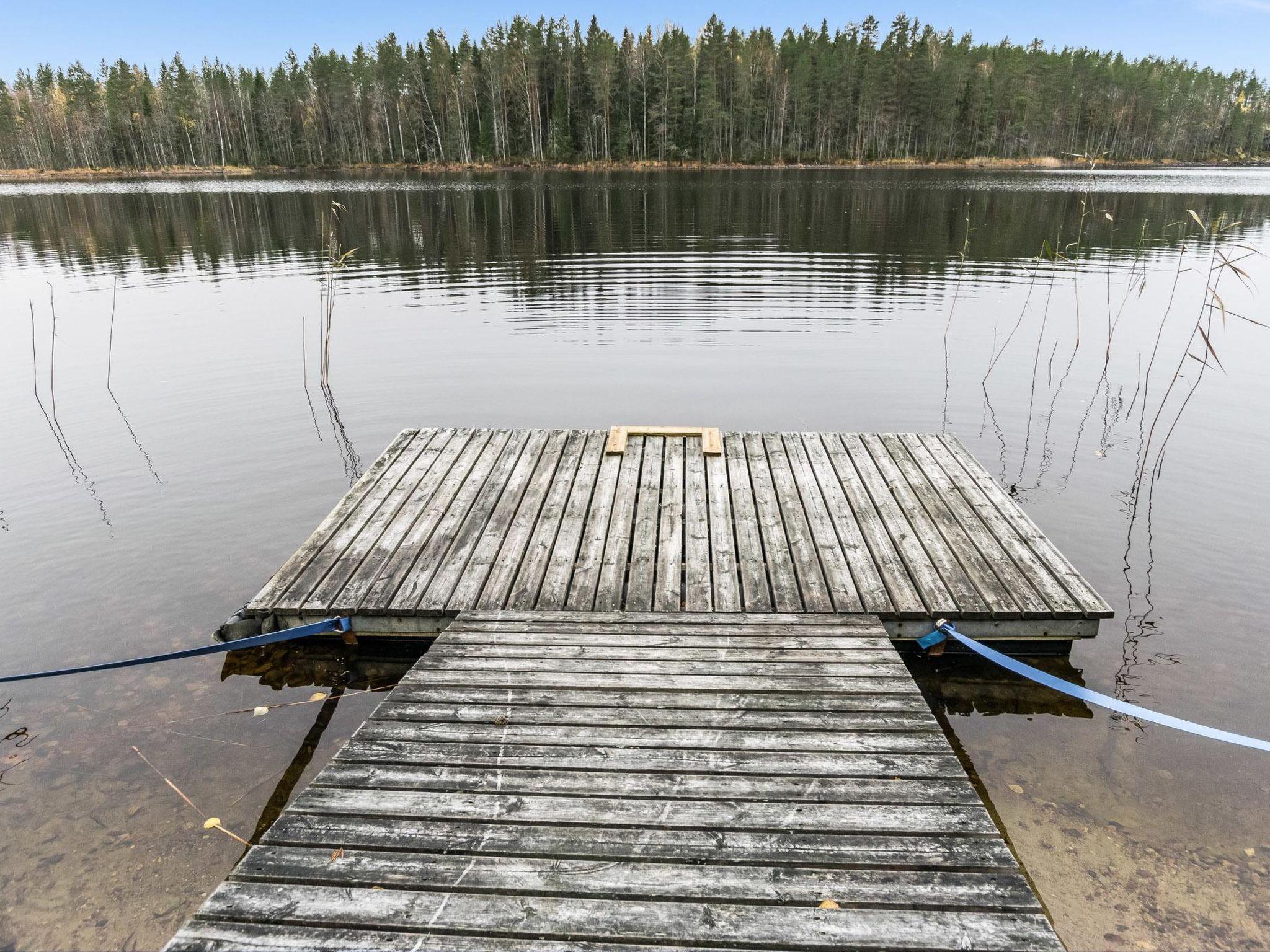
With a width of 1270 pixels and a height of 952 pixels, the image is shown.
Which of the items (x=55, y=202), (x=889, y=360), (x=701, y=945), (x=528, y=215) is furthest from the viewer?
(x=55, y=202)

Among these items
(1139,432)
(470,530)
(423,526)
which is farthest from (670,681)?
(1139,432)

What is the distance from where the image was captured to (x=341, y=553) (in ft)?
16.9

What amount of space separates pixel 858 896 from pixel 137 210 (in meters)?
45.6

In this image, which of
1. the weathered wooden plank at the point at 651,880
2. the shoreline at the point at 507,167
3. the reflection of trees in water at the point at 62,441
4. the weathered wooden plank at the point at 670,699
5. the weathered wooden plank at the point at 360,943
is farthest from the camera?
the shoreline at the point at 507,167

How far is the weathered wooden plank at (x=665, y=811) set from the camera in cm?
276

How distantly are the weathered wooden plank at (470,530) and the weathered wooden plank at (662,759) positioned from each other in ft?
4.64

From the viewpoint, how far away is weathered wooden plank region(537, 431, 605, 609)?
4672 millimetres

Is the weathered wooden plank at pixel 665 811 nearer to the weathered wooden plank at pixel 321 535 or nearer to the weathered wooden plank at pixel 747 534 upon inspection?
the weathered wooden plank at pixel 747 534

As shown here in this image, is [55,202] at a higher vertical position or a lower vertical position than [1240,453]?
higher

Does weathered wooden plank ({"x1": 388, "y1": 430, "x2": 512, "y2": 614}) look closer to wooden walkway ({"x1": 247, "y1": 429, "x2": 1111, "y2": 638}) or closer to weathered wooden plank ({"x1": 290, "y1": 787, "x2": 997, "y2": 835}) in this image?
wooden walkway ({"x1": 247, "y1": 429, "x2": 1111, "y2": 638})

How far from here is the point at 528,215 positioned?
3095 cm

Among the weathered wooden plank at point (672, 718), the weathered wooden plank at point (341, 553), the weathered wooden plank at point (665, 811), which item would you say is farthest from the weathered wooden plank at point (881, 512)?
the weathered wooden plank at point (341, 553)

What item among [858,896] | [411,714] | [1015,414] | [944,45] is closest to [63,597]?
[411,714]

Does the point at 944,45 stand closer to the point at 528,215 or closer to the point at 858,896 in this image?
the point at 528,215
